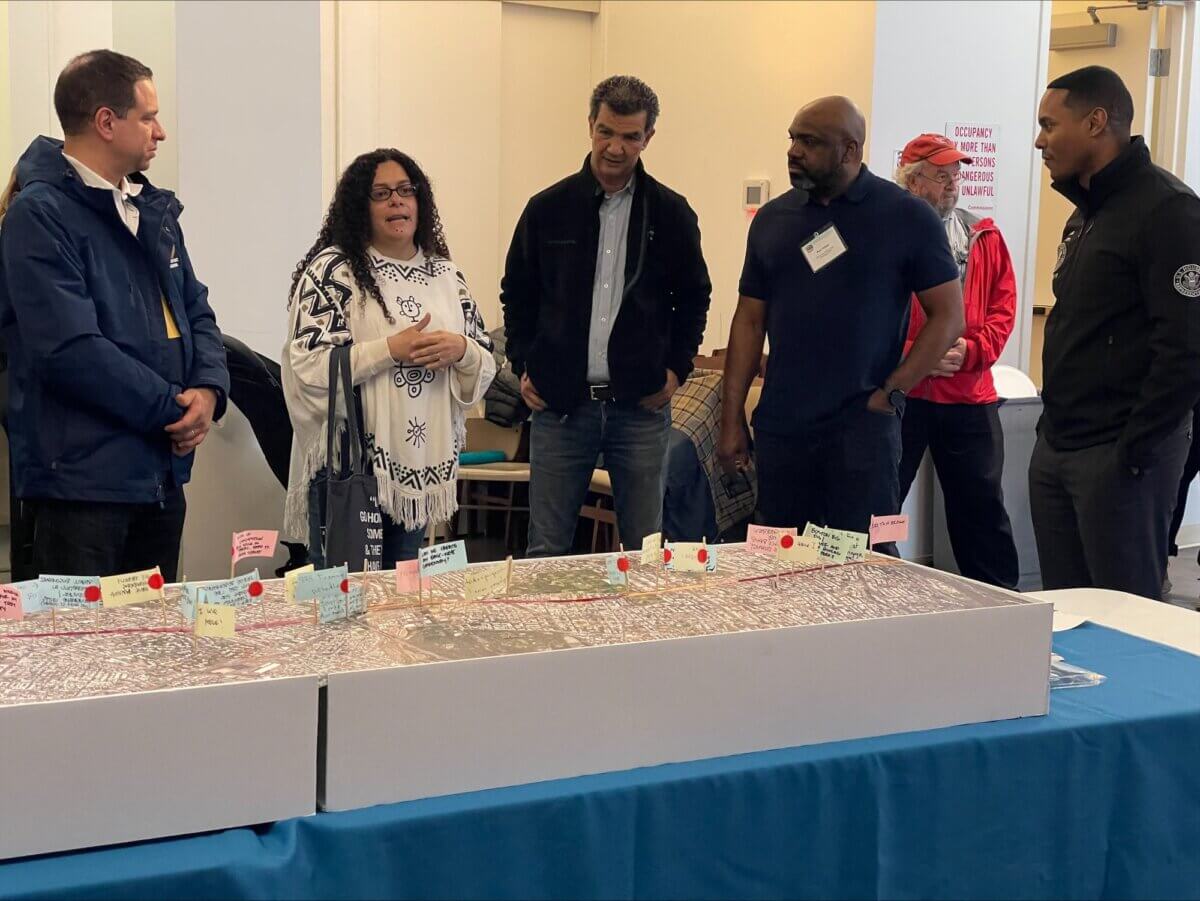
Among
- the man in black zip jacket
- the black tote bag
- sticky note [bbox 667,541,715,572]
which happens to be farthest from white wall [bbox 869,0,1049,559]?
sticky note [bbox 667,541,715,572]

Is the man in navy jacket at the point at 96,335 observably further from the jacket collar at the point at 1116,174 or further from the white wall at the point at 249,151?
the jacket collar at the point at 1116,174

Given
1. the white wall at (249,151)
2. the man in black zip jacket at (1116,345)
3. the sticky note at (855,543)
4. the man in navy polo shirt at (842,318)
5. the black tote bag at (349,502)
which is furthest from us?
the white wall at (249,151)

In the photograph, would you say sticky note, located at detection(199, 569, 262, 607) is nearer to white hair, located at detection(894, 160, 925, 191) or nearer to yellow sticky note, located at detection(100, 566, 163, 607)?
yellow sticky note, located at detection(100, 566, 163, 607)

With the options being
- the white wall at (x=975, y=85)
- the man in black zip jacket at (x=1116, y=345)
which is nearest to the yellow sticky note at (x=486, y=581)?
the man in black zip jacket at (x=1116, y=345)

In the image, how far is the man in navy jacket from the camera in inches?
85.9

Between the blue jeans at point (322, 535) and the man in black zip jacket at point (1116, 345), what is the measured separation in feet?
4.38

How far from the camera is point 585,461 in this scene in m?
3.00

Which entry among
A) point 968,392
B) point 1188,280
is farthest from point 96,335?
point 968,392

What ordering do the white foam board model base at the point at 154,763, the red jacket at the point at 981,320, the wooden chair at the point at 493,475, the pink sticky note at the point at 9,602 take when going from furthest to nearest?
the wooden chair at the point at 493,475 → the red jacket at the point at 981,320 → the pink sticky note at the point at 9,602 → the white foam board model base at the point at 154,763

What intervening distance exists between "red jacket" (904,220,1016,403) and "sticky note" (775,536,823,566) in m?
2.15

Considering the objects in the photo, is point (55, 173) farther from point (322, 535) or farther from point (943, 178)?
point (943, 178)

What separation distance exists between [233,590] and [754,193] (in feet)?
13.7

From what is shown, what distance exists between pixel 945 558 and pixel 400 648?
3.41m

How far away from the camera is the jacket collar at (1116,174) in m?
2.40
